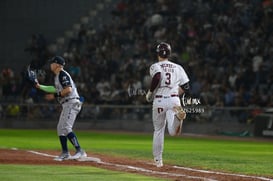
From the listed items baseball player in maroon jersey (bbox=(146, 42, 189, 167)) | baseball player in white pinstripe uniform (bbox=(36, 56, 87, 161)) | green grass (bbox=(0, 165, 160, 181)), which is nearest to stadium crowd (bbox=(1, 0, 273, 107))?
baseball player in white pinstripe uniform (bbox=(36, 56, 87, 161))

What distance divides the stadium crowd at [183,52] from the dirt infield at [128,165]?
477 inches

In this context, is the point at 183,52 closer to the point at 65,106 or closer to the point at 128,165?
the point at 65,106

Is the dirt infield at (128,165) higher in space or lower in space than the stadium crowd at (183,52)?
lower

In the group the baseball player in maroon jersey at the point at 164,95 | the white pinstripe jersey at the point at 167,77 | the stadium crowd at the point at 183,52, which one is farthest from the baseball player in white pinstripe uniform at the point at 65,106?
the stadium crowd at the point at 183,52

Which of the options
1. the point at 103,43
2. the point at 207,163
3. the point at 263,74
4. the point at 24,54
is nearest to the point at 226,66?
the point at 263,74

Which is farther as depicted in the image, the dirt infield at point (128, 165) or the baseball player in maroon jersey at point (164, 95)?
the baseball player in maroon jersey at point (164, 95)

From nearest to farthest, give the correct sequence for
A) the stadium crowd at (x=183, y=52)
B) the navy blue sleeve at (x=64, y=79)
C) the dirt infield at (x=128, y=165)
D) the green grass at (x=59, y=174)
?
1. the green grass at (x=59, y=174)
2. the dirt infield at (x=128, y=165)
3. the navy blue sleeve at (x=64, y=79)
4. the stadium crowd at (x=183, y=52)

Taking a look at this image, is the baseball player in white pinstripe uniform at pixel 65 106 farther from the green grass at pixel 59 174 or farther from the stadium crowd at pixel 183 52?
the stadium crowd at pixel 183 52

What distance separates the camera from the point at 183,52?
3347 centimetres

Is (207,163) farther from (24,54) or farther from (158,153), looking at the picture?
(24,54)

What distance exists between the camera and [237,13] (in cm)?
3294

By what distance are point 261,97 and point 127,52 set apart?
8.61 meters

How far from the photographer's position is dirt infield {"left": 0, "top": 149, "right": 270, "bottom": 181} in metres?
12.1

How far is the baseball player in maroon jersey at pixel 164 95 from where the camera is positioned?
13.8 metres
